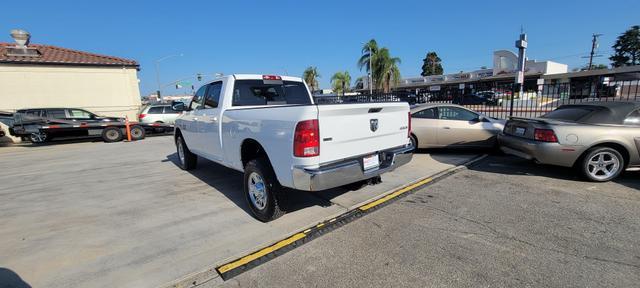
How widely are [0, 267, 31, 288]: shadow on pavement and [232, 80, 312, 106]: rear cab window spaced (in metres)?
3.01

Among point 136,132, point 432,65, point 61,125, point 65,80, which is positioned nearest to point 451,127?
point 136,132

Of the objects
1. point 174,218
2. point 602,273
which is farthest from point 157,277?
point 602,273

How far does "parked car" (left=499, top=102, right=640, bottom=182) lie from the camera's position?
492 centimetres

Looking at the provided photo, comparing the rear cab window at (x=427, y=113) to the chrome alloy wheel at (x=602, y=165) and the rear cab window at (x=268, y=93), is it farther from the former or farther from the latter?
the rear cab window at (x=268, y=93)

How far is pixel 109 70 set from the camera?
1869cm

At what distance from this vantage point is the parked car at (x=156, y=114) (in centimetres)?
1466

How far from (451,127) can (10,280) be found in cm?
774

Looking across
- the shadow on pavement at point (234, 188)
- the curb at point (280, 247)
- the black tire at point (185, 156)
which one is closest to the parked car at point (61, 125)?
the shadow on pavement at point (234, 188)

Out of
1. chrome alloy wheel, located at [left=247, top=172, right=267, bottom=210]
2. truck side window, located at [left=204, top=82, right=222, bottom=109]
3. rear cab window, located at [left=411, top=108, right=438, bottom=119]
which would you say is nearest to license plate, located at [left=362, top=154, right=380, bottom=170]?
chrome alloy wheel, located at [left=247, top=172, right=267, bottom=210]

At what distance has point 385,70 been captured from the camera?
116 feet

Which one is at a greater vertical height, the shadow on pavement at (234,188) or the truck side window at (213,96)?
the truck side window at (213,96)

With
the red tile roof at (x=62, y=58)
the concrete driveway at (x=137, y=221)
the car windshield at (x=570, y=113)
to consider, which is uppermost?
the red tile roof at (x=62, y=58)

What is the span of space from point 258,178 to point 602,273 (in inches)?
139

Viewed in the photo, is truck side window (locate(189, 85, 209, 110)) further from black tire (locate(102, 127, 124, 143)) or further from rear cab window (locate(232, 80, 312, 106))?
black tire (locate(102, 127, 124, 143))
